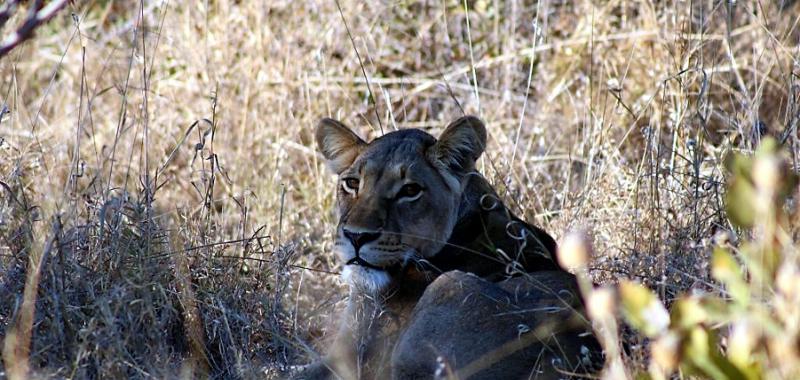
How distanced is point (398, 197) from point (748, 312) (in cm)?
209

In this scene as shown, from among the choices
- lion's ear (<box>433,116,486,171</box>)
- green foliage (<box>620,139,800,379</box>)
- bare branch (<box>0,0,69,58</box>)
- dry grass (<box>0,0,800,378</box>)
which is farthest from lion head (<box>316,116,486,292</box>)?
bare branch (<box>0,0,69,58</box>)

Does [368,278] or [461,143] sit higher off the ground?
[461,143]

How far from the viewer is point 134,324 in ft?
13.5

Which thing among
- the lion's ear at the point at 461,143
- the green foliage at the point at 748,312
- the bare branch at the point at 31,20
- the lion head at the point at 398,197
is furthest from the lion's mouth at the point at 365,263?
the bare branch at the point at 31,20

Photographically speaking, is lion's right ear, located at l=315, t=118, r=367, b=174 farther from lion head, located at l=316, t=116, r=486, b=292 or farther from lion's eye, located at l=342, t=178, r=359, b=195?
lion's eye, located at l=342, t=178, r=359, b=195

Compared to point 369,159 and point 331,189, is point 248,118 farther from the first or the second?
point 369,159

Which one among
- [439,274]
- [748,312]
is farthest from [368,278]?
[748,312]

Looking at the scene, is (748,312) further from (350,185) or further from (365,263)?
(350,185)

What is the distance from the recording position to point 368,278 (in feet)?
14.6

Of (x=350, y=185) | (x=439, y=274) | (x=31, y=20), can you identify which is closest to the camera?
(x=31, y=20)

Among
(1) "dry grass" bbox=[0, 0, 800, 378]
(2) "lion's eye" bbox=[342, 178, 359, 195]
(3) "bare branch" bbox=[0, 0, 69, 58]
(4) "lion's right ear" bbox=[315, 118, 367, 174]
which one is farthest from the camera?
(4) "lion's right ear" bbox=[315, 118, 367, 174]

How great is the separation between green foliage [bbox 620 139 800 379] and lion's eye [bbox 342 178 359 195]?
2.03 metres

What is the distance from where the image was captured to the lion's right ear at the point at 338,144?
5.04 metres

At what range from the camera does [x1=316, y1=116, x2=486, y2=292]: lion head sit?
14.7ft
